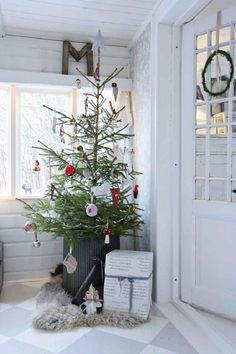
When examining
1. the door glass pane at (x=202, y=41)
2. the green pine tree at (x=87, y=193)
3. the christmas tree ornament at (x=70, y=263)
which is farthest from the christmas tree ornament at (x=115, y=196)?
the door glass pane at (x=202, y=41)

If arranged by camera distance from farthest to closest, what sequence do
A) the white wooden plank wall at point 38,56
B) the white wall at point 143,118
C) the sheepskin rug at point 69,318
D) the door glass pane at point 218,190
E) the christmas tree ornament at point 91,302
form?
the white wooden plank wall at point 38,56, the white wall at point 143,118, the door glass pane at point 218,190, the christmas tree ornament at point 91,302, the sheepskin rug at point 69,318

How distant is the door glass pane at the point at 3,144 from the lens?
10.4ft

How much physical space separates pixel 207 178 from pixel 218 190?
120 mm

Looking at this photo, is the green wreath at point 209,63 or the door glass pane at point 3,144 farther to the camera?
the door glass pane at point 3,144

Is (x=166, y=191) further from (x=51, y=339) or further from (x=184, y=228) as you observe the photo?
(x=51, y=339)

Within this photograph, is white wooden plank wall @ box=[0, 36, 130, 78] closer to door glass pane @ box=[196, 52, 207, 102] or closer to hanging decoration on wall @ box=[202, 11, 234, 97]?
door glass pane @ box=[196, 52, 207, 102]

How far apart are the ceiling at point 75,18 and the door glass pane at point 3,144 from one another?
644 mm

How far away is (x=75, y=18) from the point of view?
2.77 meters

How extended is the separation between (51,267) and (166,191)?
4.70 ft

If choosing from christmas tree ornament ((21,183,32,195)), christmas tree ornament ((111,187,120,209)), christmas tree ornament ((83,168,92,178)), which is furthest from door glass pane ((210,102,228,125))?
christmas tree ornament ((21,183,32,195))

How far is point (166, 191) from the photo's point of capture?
2.60 metres

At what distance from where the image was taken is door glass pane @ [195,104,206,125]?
2.48m

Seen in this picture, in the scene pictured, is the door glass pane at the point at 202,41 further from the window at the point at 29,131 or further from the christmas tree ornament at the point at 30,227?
the christmas tree ornament at the point at 30,227

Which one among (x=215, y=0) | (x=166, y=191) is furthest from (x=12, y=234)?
(x=215, y=0)
